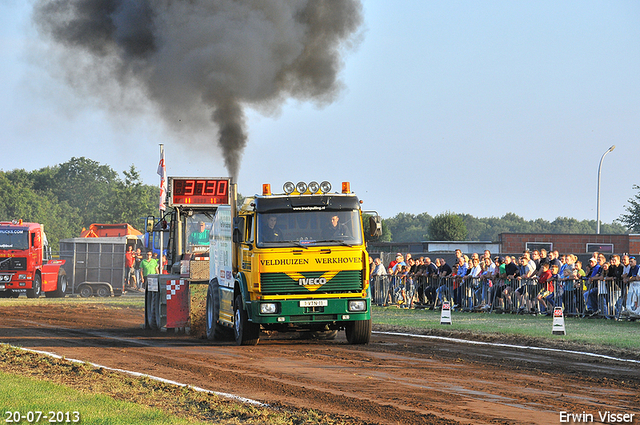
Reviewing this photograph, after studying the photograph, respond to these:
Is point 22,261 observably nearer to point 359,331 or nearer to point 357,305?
point 359,331

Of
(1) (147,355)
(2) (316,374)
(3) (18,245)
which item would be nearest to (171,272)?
(1) (147,355)

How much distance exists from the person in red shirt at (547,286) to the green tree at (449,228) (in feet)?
199

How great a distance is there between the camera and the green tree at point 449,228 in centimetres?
8281

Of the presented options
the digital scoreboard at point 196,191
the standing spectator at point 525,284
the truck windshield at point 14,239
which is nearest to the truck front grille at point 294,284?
the digital scoreboard at point 196,191

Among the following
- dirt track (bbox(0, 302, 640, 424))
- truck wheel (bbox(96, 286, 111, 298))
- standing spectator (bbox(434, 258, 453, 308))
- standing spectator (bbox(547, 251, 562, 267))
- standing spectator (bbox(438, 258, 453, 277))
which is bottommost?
truck wheel (bbox(96, 286, 111, 298))

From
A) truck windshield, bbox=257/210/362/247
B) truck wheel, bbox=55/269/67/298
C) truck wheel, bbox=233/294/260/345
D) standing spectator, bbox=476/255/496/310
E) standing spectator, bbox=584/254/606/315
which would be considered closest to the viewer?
truck windshield, bbox=257/210/362/247

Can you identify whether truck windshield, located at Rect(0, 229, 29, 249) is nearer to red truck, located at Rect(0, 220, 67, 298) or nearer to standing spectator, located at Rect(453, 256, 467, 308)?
red truck, located at Rect(0, 220, 67, 298)

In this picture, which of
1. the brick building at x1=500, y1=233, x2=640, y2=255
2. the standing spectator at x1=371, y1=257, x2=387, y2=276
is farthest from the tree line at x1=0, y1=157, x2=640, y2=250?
the standing spectator at x1=371, y1=257, x2=387, y2=276

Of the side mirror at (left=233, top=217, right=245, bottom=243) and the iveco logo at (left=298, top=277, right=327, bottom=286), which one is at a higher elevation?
the side mirror at (left=233, top=217, right=245, bottom=243)

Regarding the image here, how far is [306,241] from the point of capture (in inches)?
579

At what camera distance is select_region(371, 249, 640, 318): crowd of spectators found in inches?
794

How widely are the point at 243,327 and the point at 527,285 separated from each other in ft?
33.5

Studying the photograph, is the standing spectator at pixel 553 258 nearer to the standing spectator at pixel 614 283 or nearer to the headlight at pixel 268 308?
A: the standing spectator at pixel 614 283

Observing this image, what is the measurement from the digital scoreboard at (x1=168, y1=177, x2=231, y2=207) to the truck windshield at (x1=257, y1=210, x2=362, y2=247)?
5.75 m
